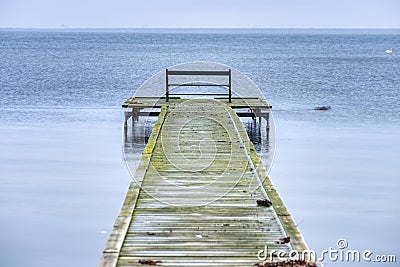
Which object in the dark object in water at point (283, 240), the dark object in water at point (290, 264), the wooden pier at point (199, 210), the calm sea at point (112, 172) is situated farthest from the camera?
the calm sea at point (112, 172)

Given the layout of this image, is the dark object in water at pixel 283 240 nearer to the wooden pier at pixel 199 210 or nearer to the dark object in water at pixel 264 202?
the wooden pier at pixel 199 210

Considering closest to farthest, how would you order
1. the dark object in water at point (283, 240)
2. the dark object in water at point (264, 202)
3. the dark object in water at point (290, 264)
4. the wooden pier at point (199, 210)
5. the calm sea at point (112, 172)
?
the dark object in water at point (290, 264) < the wooden pier at point (199, 210) < the dark object in water at point (283, 240) < the dark object in water at point (264, 202) < the calm sea at point (112, 172)

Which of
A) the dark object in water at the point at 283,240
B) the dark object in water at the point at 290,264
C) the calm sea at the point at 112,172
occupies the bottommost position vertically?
the calm sea at the point at 112,172

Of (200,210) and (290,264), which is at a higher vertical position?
(290,264)

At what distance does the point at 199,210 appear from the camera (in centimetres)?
852

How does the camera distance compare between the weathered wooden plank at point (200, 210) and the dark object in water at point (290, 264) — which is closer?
the dark object in water at point (290, 264)

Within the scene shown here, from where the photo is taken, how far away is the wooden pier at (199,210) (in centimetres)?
703

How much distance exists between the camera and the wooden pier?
7.03 meters

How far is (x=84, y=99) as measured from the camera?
3434 cm

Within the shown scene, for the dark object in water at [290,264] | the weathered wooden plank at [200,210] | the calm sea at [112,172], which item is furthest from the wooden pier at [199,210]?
the calm sea at [112,172]

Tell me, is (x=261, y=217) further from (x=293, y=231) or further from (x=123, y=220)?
(x=123, y=220)

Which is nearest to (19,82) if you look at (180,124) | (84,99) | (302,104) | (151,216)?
(84,99)

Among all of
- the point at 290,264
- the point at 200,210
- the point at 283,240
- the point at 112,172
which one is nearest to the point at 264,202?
the point at 200,210

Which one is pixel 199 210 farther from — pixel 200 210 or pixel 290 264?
pixel 290 264
